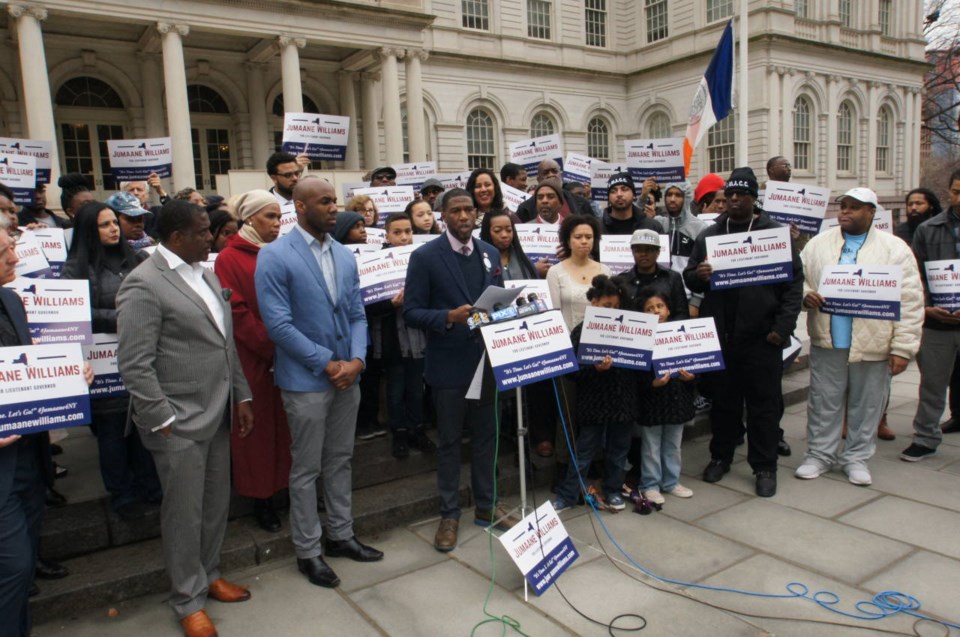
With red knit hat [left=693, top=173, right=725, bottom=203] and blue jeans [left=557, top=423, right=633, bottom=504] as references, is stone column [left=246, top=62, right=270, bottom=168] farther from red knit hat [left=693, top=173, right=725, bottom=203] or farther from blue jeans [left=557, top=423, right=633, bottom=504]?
blue jeans [left=557, top=423, right=633, bottom=504]

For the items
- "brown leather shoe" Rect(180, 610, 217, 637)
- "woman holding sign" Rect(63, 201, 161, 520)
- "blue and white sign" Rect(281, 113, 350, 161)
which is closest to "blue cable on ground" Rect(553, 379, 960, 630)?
"brown leather shoe" Rect(180, 610, 217, 637)

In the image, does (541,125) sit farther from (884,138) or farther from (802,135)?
(884,138)

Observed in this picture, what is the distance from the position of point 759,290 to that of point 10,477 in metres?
4.75

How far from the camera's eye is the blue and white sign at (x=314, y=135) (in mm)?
8234

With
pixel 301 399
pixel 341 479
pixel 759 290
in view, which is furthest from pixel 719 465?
pixel 301 399

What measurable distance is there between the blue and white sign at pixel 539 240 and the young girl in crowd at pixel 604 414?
141 cm

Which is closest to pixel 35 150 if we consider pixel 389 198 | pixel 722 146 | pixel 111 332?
pixel 389 198

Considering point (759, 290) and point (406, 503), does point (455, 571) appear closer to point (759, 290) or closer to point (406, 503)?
point (406, 503)

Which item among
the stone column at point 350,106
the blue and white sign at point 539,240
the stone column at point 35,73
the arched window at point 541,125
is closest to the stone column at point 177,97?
the stone column at point 35,73

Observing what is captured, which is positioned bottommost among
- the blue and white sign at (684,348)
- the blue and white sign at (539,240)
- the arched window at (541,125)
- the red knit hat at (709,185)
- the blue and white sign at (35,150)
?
the blue and white sign at (684,348)

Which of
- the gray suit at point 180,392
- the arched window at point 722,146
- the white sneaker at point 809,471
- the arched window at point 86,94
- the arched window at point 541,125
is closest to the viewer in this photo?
the gray suit at point 180,392

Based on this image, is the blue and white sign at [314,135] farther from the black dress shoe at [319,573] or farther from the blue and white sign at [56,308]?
the black dress shoe at [319,573]

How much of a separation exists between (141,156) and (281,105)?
15741 mm

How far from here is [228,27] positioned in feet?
63.7
